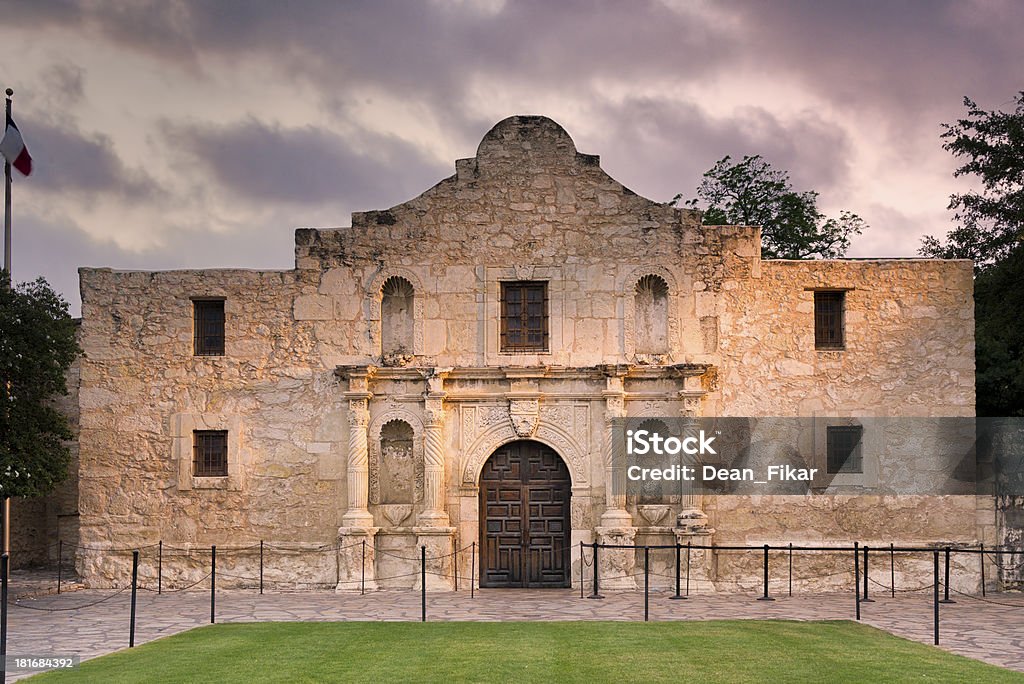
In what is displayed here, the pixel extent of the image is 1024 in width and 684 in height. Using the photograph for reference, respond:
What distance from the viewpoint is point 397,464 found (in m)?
20.2

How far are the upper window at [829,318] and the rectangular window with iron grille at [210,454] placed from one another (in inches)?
417

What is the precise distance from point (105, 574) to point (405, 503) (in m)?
5.39

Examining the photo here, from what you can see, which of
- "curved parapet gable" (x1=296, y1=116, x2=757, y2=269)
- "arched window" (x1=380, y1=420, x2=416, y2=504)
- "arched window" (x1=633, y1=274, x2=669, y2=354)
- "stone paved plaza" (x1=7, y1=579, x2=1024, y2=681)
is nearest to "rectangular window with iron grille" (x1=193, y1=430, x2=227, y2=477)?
"stone paved plaza" (x1=7, y1=579, x2=1024, y2=681)

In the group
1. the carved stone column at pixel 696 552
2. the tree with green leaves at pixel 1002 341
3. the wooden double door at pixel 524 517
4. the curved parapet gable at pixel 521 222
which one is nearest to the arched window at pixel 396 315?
the curved parapet gable at pixel 521 222

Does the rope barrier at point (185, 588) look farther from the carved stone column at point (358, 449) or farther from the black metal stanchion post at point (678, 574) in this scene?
the black metal stanchion post at point (678, 574)

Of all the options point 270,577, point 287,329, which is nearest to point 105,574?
point 270,577

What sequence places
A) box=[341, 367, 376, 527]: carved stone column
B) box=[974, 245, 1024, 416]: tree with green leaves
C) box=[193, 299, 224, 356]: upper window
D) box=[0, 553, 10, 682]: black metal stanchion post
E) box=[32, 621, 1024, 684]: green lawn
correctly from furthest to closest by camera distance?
1. box=[974, 245, 1024, 416]: tree with green leaves
2. box=[193, 299, 224, 356]: upper window
3. box=[341, 367, 376, 527]: carved stone column
4. box=[32, 621, 1024, 684]: green lawn
5. box=[0, 553, 10, 682]: black metal stanchion post

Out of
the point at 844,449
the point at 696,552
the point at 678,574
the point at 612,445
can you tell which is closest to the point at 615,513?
the point at 612,445

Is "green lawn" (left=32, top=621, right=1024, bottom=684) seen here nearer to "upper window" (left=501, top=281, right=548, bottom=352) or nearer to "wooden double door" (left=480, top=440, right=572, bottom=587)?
"wooden double door" (left=480, top=440, right=572, bottom=587)

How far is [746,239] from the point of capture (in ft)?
66.1

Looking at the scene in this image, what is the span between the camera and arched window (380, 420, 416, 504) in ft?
65.9

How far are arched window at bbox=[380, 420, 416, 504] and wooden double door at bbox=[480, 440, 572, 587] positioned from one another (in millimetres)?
1293

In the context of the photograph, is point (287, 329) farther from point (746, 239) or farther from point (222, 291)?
point (746, 239)

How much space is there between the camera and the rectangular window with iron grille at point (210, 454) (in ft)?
66.4
